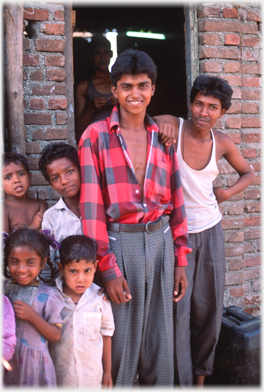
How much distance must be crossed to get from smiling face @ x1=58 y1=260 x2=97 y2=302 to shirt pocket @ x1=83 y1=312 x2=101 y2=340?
0.38ft

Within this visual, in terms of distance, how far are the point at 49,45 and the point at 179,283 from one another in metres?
1.83

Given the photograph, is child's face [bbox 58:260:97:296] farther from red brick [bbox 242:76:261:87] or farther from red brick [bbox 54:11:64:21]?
red brick [bbox 242:76:261:87]

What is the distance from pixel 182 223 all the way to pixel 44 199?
1.05m

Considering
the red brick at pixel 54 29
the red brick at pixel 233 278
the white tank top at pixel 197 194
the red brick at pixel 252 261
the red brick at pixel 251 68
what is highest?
the red brick at pixel 54 29

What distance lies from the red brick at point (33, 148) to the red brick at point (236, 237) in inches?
65.9

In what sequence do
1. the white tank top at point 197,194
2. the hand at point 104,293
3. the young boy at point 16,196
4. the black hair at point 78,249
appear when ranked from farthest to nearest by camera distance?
the white tank top at point 197,194, the young boy at point 16,196, the hand at point 104,293, the black hair at point 78,249

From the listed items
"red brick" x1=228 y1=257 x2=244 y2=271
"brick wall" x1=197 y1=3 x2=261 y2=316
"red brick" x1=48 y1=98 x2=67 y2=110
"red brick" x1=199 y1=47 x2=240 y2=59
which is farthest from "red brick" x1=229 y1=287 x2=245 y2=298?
"red brick" x1=48 y1=98 x2=67 y2=110

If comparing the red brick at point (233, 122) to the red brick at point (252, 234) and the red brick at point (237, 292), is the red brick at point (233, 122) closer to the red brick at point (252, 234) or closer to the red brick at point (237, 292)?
the red brick at point (252, 234)

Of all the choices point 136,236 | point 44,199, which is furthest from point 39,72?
point 136,236

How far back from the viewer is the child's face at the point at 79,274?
1896mm

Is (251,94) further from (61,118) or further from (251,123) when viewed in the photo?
(61,118)

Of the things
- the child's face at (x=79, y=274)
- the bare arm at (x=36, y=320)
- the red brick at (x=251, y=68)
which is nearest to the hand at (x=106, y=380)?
the bare arm at (x=36, y=320)

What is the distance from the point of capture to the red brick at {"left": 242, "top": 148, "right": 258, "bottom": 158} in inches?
124

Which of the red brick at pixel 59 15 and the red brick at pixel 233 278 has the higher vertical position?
the red brick at pixel 59 15
